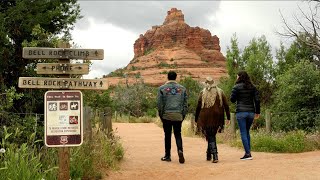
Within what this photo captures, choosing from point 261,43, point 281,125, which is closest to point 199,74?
point 261,43

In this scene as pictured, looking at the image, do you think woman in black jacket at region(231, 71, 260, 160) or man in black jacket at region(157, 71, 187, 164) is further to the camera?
woman in black jacket at region(231, 71, 260, 160)

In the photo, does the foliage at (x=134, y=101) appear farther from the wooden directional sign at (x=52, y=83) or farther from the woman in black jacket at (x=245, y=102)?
the wooden directional sign at (x=52, y=83)

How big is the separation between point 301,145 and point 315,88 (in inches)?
158

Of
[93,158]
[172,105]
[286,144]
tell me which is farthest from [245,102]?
[93,158]

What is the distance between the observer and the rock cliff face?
12768 centimetres

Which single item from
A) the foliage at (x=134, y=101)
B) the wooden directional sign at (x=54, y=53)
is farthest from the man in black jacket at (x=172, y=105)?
the foliage at (x=134, y=101)

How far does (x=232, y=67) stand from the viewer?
31969mm

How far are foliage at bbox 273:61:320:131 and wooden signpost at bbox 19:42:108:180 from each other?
10232mm

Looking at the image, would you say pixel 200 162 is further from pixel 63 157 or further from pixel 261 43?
pixel 261 43

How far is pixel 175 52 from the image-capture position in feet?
470

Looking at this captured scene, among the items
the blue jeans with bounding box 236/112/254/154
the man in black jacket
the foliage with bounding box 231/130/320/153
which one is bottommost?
the foliage with bounding box 231/130/320/153

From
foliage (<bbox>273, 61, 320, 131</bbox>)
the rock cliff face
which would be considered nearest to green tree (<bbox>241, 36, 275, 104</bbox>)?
foliage (<bbox>273, 61, 320, 131</bbox>)

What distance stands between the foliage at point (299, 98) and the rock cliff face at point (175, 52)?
101167 millimetres

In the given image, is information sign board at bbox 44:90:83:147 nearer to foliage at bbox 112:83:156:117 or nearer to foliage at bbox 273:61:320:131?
foliage at bbox 273:61:320:131
